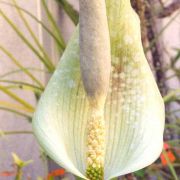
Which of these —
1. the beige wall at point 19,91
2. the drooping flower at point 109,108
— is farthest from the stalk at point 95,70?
the beige wall at point 19,91

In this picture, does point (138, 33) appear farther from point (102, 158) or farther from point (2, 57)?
point (2, 57)

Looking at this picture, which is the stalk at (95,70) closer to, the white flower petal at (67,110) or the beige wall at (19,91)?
the white flower petal at (67,110)

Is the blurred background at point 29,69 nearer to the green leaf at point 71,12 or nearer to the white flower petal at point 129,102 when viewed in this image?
the green leaf at point 71,12

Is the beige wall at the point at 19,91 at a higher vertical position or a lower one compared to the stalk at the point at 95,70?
lower

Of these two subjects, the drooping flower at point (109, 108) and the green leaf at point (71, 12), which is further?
the green leaf at point (71, 12)

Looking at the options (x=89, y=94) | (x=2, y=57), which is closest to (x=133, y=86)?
(x=89, y=94)

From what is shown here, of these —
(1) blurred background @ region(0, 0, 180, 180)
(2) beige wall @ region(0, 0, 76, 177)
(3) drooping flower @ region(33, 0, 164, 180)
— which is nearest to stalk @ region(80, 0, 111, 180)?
(3) drooping flower @ region(33, 0, 164, 180)

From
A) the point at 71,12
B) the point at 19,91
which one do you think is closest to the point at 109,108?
the point at 71,12

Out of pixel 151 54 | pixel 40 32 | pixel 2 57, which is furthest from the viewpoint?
pixel 151 54
